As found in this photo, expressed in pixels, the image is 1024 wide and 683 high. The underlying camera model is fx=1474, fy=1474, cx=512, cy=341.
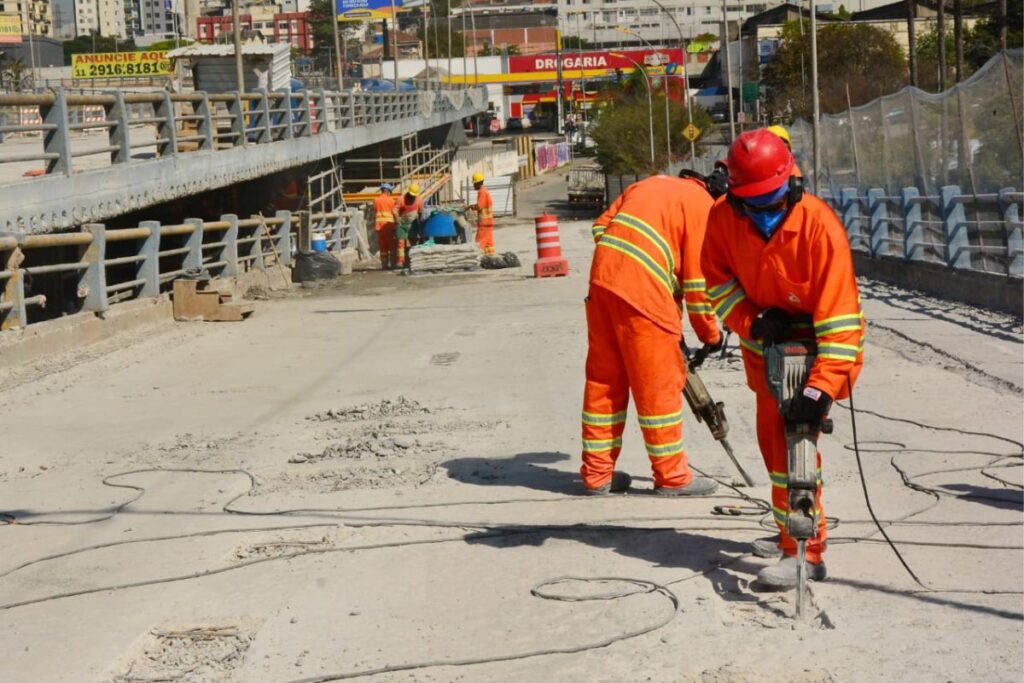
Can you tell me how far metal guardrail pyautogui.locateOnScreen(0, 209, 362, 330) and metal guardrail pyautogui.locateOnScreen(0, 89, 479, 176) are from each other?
45.1 inches

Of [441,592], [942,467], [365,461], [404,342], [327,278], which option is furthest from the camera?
[327,278]

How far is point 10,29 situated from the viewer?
115 meters

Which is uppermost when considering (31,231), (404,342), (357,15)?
(357,15)

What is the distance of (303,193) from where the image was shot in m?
35.5

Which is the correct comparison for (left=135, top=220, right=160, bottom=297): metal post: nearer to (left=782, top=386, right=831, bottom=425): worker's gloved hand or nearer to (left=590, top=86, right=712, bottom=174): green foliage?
(left=782, top=386, right=831, bottom=425): worker's gloved hand

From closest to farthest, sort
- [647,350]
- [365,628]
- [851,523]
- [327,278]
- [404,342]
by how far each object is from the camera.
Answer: [365,628]
[851,523]
[647,350]
[404,342]
[327,278]

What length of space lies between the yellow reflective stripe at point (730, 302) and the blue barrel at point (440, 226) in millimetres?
22432

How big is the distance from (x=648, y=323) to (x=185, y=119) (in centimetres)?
1645

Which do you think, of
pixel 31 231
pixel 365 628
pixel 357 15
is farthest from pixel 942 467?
pixel 357 15

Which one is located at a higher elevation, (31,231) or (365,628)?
(31,231)

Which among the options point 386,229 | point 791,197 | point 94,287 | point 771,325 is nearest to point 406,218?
point 386,229

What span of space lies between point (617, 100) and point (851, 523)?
89.0 m

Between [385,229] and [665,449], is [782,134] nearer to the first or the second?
[665,449]

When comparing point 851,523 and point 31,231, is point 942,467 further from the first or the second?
point 31,231
